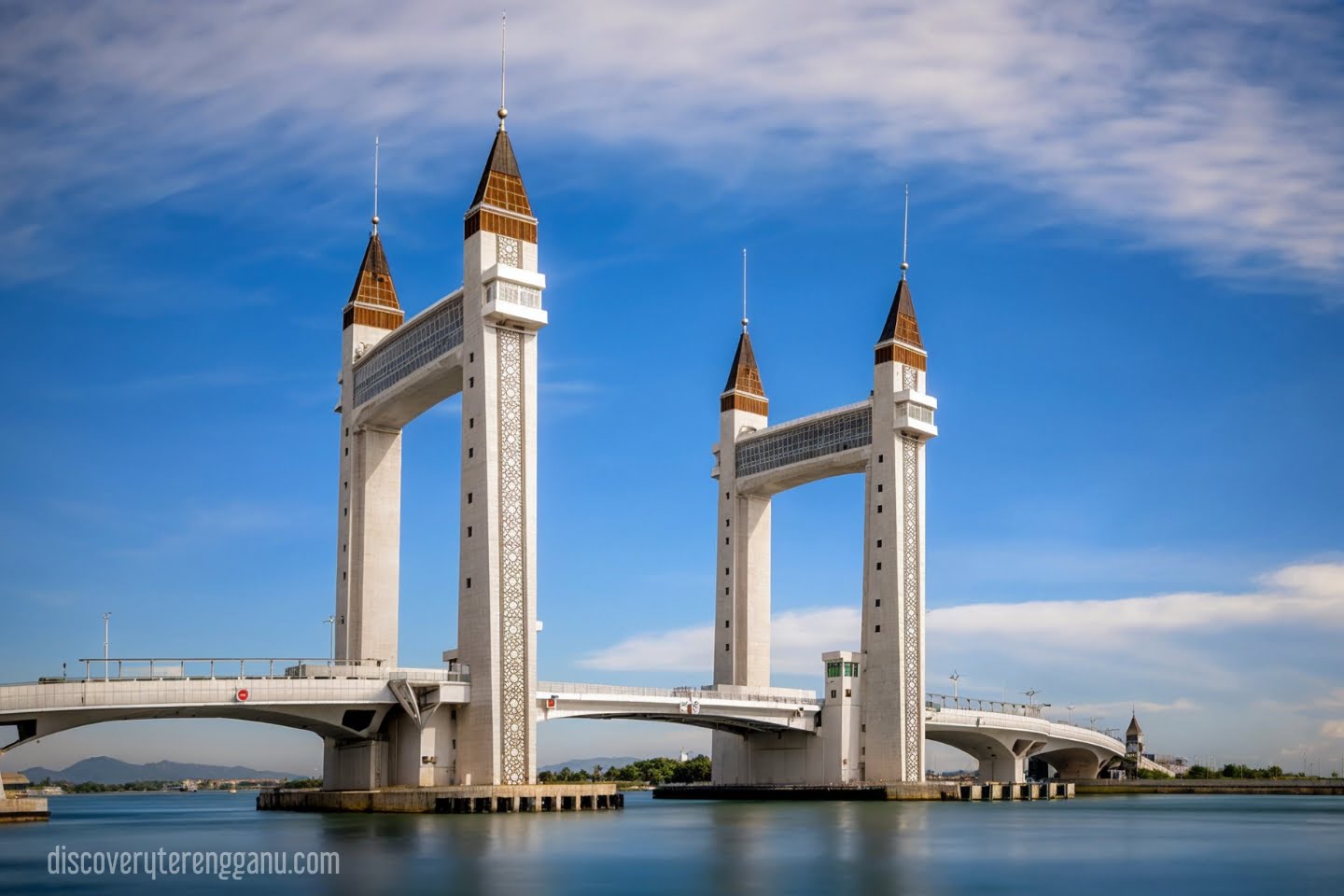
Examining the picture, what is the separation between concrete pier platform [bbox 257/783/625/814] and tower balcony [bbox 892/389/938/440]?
27.2 metres

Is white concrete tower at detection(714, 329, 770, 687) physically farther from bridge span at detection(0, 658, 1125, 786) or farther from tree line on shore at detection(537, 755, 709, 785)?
tree line on shore at detection(537, 755, 709, 785)

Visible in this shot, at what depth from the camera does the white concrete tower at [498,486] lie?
6147 cm

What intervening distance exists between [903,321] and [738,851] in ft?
156

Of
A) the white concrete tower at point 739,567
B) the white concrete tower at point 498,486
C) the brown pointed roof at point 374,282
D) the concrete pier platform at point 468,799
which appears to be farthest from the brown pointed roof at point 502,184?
the white concrete tower at point 739,567

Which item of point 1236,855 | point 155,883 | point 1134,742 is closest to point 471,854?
point 155,883

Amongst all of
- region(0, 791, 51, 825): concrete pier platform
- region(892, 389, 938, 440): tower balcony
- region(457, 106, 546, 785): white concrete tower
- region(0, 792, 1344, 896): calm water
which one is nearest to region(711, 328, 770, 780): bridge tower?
region(892, 389, 938, 440): tower balcony

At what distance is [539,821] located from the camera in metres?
54.1

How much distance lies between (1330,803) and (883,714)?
36830mm

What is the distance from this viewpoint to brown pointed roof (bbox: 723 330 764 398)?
311ft

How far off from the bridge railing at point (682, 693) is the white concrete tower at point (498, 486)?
13.7 ft

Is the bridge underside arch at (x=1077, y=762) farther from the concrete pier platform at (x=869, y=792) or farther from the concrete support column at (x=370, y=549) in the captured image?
the concrete support column at (x=370, y=549)

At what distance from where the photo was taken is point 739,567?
90438 mm

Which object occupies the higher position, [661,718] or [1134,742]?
[661,718]

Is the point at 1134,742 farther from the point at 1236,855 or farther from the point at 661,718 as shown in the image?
the point at 1236,855
